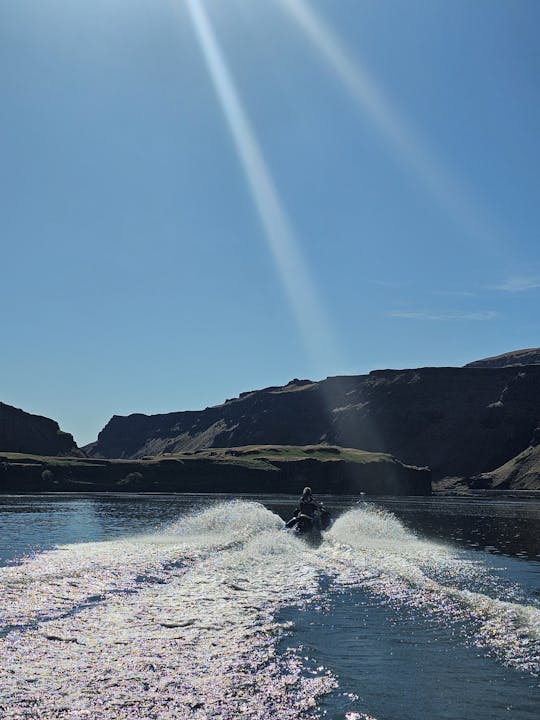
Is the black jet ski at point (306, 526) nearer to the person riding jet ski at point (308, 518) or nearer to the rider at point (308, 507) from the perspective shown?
the person riding jet ski at point (308, 518)

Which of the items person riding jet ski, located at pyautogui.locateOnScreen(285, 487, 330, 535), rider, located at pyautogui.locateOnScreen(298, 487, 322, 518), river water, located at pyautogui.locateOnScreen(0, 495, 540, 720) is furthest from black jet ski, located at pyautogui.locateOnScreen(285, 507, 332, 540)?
river water, located at pyautogui.locateOnScreen(0, 495, 540, 720)

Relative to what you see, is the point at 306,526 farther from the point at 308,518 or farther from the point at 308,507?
the point at 308,507

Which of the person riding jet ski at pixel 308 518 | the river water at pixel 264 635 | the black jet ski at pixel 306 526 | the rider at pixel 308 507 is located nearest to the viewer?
the river water at pixel 264 635

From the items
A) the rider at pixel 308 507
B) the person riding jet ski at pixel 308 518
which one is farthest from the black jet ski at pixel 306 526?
the rider at pixel 308 507

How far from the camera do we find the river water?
52.3 ft

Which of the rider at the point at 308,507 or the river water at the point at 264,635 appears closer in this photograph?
the river water at the point at 264,635

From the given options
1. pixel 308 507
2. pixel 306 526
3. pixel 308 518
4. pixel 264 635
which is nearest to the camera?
pixel 264 635

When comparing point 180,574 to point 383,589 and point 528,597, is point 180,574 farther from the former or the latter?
point 528,597

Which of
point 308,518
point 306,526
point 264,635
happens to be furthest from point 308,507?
point 264,635

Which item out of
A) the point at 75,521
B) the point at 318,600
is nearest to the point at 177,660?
the point at 318,600

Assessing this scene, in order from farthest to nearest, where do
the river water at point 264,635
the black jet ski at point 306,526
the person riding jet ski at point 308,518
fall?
the person riding jet ski at point 308,518 < the black jet ski at point 306,526 < the river water at point 264,635

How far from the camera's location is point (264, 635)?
22312 millimetres

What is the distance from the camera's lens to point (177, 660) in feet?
61.8

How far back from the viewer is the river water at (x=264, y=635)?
52.3 feet
